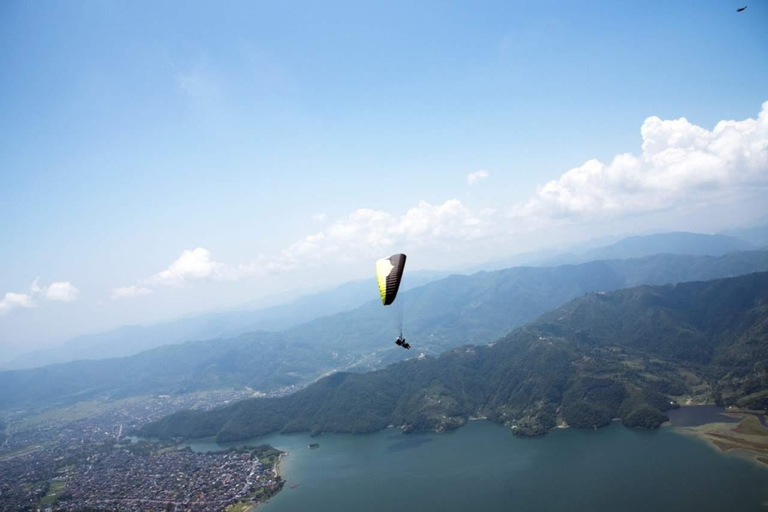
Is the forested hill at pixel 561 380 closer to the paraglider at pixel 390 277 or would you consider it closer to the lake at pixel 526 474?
the lake at pixel 526 474

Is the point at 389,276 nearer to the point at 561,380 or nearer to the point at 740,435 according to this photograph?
the point at 740,435

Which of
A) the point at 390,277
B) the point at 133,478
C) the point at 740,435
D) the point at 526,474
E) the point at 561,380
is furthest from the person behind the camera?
the point at 561,380

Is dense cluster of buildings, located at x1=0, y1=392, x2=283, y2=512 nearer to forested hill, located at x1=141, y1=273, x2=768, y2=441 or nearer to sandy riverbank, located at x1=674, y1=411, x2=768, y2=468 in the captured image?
forested hill, located at x1=141, y1=273, x2=768, y2=441

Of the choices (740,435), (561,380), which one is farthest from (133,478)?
(740,435)

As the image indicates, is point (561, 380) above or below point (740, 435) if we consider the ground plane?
above

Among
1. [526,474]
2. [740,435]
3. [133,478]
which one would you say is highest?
[133,478]

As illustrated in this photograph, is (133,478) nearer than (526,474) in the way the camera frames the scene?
No

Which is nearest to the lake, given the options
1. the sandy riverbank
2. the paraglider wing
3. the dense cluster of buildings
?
the sandy riverbank

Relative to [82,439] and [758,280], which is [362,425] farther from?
[758,280]
